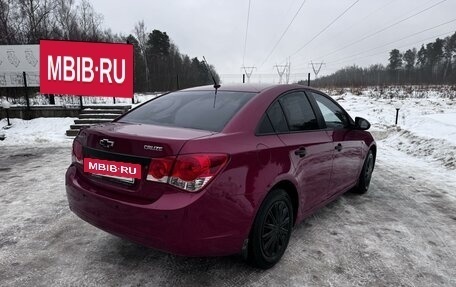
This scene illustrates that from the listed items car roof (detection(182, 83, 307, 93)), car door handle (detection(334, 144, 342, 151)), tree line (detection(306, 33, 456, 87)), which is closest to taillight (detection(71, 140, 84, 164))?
car roof (detection(182, 83, 307, 93))

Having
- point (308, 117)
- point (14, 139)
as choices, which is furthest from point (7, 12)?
point (308, 117)

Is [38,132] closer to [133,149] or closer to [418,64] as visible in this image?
[133,149]

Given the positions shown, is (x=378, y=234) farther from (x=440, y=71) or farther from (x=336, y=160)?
(x=440, y=71)

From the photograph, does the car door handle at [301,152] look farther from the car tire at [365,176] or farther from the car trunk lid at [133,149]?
the car tire at [365,176]

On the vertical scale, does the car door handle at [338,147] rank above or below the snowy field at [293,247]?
above

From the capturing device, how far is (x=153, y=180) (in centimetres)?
246

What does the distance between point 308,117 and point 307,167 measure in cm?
58

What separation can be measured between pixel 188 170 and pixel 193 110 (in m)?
0.95

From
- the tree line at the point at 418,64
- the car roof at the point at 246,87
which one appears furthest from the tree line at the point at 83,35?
the tree line at the point at 418,64

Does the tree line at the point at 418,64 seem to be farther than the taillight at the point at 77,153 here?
Yes

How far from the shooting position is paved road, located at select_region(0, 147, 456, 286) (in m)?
2.87

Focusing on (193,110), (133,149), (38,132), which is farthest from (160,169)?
(38,132)

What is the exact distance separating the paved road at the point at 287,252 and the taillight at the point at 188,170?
903 mm

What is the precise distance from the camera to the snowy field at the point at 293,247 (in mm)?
2883
